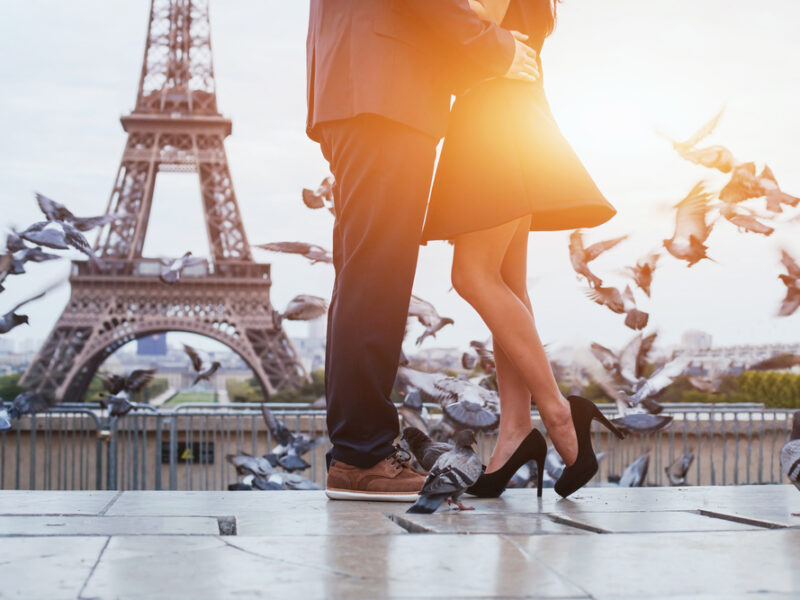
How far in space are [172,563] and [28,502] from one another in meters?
1.05

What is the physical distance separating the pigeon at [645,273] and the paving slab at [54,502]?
314cm

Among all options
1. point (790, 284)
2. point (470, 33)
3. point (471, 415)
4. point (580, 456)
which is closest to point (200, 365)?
point (471, 415)

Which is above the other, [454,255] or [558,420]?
[454,255]

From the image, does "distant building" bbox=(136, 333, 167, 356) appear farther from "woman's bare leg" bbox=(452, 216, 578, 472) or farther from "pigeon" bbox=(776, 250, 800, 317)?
"woman's bare leg" bbox=(452, 216, 578, 472)

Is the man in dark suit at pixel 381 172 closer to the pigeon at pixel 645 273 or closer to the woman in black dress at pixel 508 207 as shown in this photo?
the woman in black dress at pixel 508 207

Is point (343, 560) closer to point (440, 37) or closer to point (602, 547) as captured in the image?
point (602, 547)

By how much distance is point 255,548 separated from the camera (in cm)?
166

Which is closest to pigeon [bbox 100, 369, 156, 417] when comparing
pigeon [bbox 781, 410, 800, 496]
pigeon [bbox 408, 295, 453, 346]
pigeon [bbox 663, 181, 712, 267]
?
pigeon [bbox 408, 295, 453, 346]

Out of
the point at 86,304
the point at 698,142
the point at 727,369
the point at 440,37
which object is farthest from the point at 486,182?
the point at 86,304

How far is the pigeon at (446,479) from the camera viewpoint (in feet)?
7.18

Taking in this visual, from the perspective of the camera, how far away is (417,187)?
2531 mm

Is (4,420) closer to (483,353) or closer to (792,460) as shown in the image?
(483,353)

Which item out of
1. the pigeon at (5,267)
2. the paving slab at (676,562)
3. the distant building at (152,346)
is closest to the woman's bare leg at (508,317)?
the paving slab at (676,562)

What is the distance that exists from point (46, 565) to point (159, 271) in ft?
64.1
